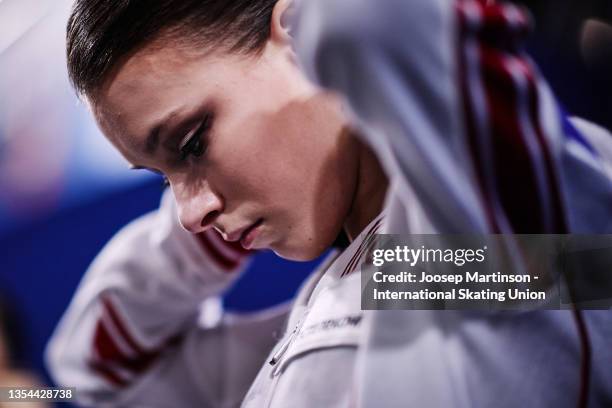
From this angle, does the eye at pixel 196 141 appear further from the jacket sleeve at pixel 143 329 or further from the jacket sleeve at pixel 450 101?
the jacket sleeve at pixel 143 329

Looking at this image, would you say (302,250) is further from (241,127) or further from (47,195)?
(47,195)

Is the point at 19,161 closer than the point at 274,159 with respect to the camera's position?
No

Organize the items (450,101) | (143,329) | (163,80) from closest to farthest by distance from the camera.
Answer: (450,101) → (163,80) → (143,329)

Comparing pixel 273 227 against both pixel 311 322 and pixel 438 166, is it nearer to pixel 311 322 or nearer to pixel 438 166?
pixel 311 322

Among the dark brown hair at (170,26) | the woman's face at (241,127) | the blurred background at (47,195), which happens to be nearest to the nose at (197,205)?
the woman's face at (241,127)

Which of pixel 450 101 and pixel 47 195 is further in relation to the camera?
pixel 47 195

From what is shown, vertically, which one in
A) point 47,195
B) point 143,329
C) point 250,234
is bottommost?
point 143,329

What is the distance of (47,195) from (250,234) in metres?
0.40

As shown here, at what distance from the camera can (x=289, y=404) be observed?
1.63ft

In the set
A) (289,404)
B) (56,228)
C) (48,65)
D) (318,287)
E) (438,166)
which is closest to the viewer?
→ (438,166)

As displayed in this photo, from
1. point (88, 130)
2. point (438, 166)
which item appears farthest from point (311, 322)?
point (88, 130)

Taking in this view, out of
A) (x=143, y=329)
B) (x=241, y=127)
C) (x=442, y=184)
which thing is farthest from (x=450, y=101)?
(x=143, y=329)

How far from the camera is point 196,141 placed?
0.55 m

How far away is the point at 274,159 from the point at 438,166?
199 mm
